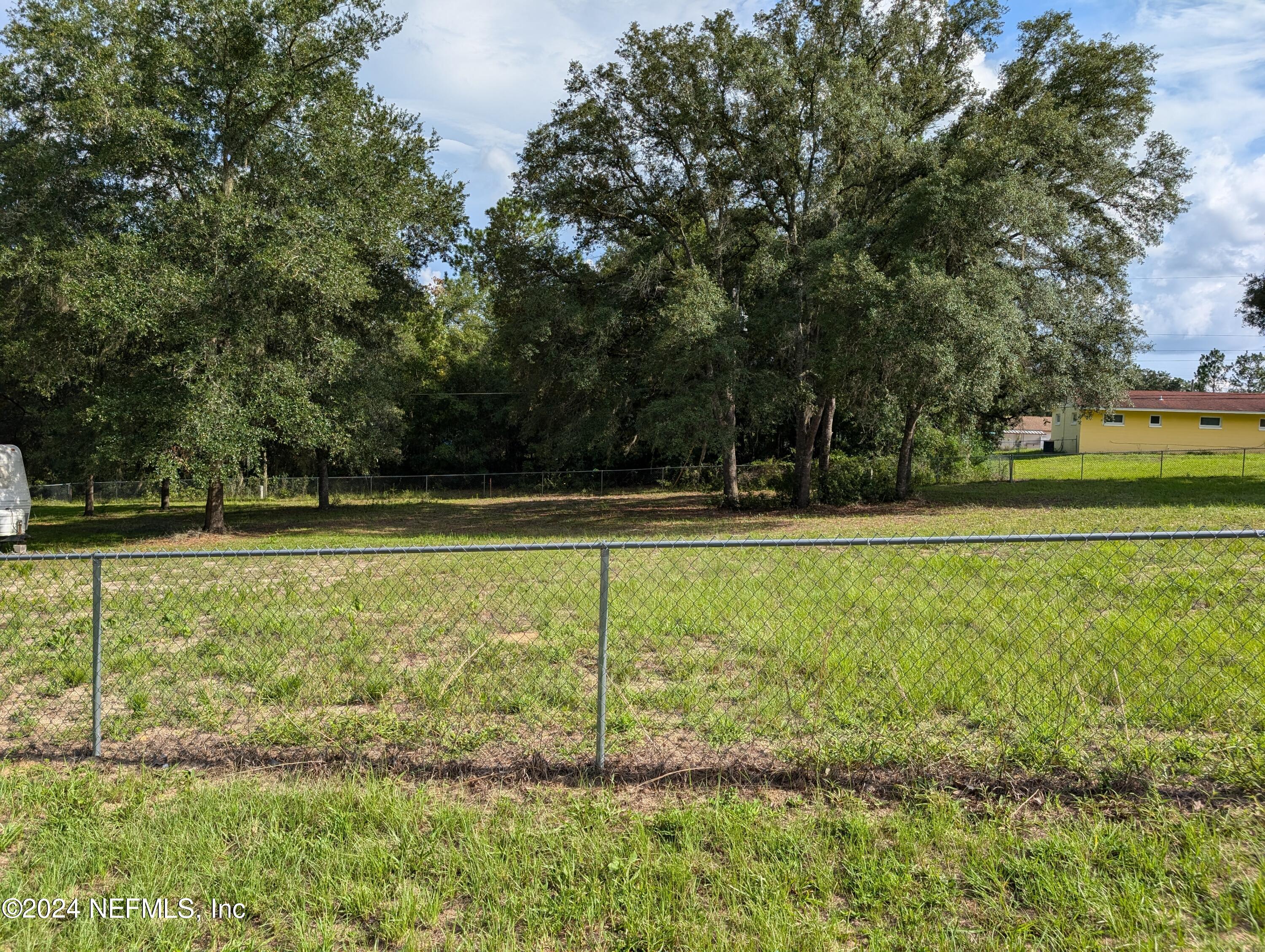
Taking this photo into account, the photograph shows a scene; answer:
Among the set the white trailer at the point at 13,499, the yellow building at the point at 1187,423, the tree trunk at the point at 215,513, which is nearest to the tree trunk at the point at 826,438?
the tree trunk at the point at 215,513

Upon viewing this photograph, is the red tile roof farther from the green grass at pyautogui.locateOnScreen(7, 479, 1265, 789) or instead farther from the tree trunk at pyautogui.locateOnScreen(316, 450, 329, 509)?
the tree trunk at pyautogui.locateOnScreen(316, 450, 329, 509)

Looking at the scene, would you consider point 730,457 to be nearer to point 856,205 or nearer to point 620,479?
point 856,205

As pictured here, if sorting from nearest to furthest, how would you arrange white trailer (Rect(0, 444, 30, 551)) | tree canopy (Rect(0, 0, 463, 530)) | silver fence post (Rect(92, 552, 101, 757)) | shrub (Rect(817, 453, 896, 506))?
silver fence post (Rect(92, 552, 101, 757)), white trailer (Rect(0, 444, 30, 551)), tree canopy (Rect(0, 0, 463, 530)), shrub (Rect(817, 453, 896, 506))

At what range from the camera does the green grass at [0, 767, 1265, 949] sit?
10.0 feet

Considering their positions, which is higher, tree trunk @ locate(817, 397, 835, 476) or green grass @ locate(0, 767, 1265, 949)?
tree trunk @ locate(817, 397, 835, 476)

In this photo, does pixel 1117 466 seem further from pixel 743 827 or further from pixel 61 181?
pixel 61 181

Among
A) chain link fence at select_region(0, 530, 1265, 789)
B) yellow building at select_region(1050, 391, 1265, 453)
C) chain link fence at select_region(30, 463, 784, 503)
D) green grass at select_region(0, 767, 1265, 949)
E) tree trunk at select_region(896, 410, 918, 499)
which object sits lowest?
green grass at select_region(0, 767, 1265, 949)

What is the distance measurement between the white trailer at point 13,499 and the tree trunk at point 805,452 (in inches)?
737

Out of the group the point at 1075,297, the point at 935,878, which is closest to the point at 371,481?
the point at 1075,297

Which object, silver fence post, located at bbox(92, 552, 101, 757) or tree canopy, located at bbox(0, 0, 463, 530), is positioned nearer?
silver fence post, located at bbox(92, 552, 101, 757)

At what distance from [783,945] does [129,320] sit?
1697 centimetres

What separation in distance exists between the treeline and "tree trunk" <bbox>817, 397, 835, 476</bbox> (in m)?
0.34

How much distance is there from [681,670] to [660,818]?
7.32 feet

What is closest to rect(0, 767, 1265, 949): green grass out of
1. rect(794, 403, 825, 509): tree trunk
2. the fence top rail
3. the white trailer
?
the fence top rail
